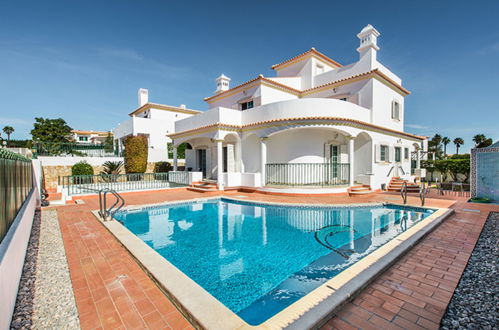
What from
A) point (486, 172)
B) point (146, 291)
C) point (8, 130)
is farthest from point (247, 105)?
point (8, 130)

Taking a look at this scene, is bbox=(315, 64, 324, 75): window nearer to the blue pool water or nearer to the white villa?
the white villa

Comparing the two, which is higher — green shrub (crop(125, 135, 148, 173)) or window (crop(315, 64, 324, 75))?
window (crop(315, 64, 324, 75))

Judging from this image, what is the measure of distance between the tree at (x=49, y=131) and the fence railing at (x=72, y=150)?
742 inches

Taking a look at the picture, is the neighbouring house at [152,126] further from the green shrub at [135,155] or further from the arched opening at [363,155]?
the arched opening at [363,155]

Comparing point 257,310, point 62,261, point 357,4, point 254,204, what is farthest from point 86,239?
point 357,4

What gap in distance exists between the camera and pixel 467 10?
33.7 feet

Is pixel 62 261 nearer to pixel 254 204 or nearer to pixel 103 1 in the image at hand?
pixel 254 204

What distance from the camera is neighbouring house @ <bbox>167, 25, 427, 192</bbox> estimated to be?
1362cm

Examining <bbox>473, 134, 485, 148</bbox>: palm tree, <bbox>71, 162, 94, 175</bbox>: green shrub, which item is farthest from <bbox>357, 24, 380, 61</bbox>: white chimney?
<bbox>473, 134, 485, 148</bbox>: palm tree

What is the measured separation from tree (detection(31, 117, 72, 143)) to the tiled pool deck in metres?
38.8

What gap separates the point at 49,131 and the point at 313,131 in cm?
4045

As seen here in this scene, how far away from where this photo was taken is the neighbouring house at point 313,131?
13617mm

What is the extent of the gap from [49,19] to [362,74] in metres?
18.3

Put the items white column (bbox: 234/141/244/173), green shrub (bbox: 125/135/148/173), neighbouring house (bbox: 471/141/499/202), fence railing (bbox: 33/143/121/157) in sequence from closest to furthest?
neighbouring house (bbox: 471/141/499/202) → white column (bbox: 234/141/244/173) → fence railing (bbox: 33/143/121/157) → green shrub (bbox: 125/135/148/173)
